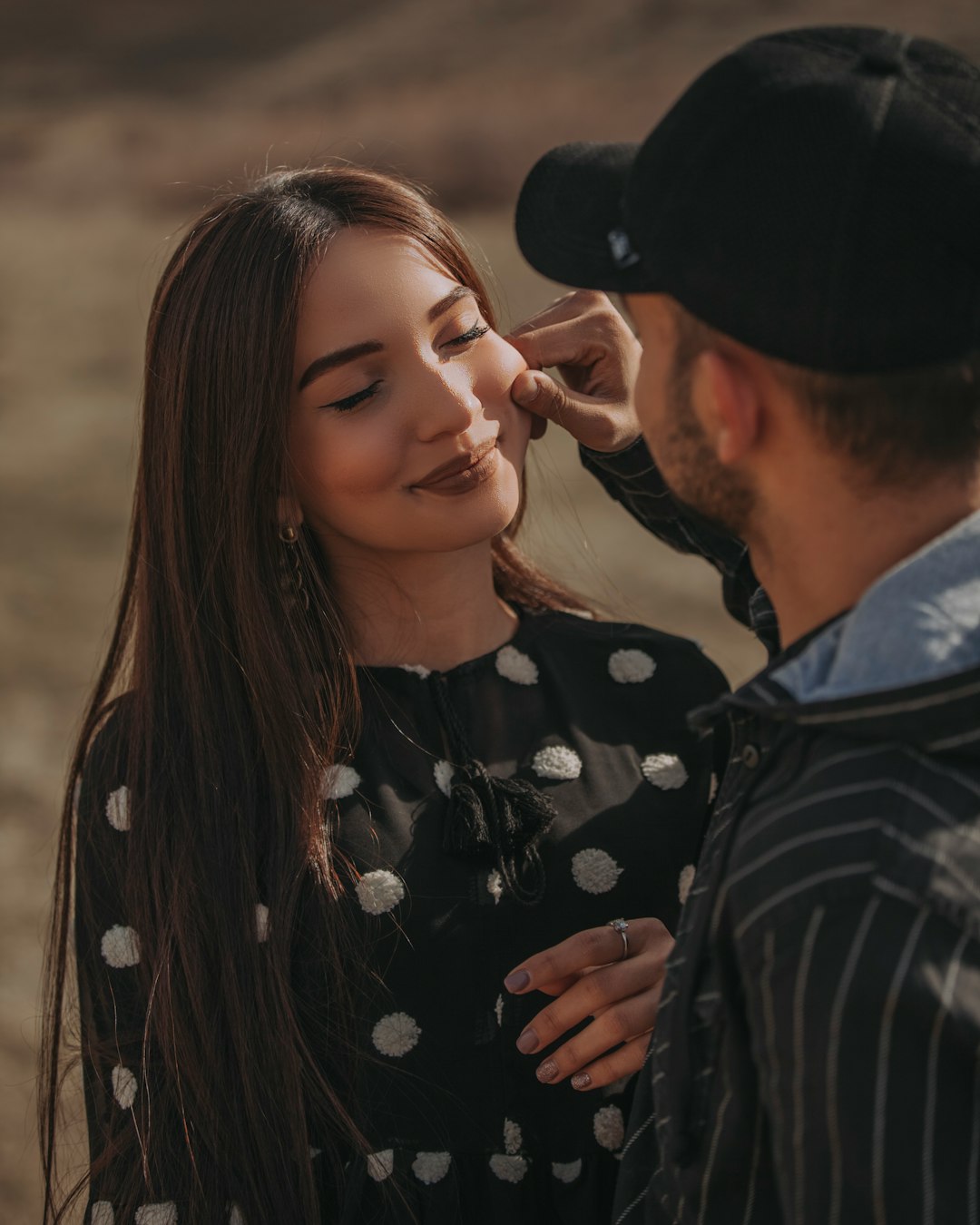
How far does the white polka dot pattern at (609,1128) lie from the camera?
1.96 meters

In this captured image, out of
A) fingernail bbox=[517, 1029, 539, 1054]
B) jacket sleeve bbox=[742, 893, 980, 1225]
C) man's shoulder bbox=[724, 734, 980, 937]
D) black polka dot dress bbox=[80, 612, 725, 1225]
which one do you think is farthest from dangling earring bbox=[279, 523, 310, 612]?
jacket sleeve bbox=[742, 893, 980, 1225]

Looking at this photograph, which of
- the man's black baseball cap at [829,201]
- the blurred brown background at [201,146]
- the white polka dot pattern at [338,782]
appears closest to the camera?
the man's black baseball cap at [829,201]

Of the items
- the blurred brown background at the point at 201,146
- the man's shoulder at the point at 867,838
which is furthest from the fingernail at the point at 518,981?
the blurred brown background at the point at 201,146

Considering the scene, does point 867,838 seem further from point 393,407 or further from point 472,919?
point 393,407

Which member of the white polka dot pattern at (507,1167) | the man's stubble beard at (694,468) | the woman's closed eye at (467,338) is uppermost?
the woman's closed eye at (467,338)

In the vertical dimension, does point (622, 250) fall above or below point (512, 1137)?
above

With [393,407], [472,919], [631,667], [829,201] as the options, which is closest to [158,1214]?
[472,919]

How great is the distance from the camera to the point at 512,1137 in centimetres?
192

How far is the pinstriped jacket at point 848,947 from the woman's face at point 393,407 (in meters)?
0.77

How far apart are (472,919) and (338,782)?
0.27 m

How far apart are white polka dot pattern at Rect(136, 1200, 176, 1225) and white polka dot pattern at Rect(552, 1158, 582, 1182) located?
52cm

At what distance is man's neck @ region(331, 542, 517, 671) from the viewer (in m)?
2.15

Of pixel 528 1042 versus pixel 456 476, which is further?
pixel 456 476

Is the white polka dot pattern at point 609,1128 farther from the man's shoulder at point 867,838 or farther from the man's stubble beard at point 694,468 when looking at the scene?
the man's stubble beard at point 694,468
